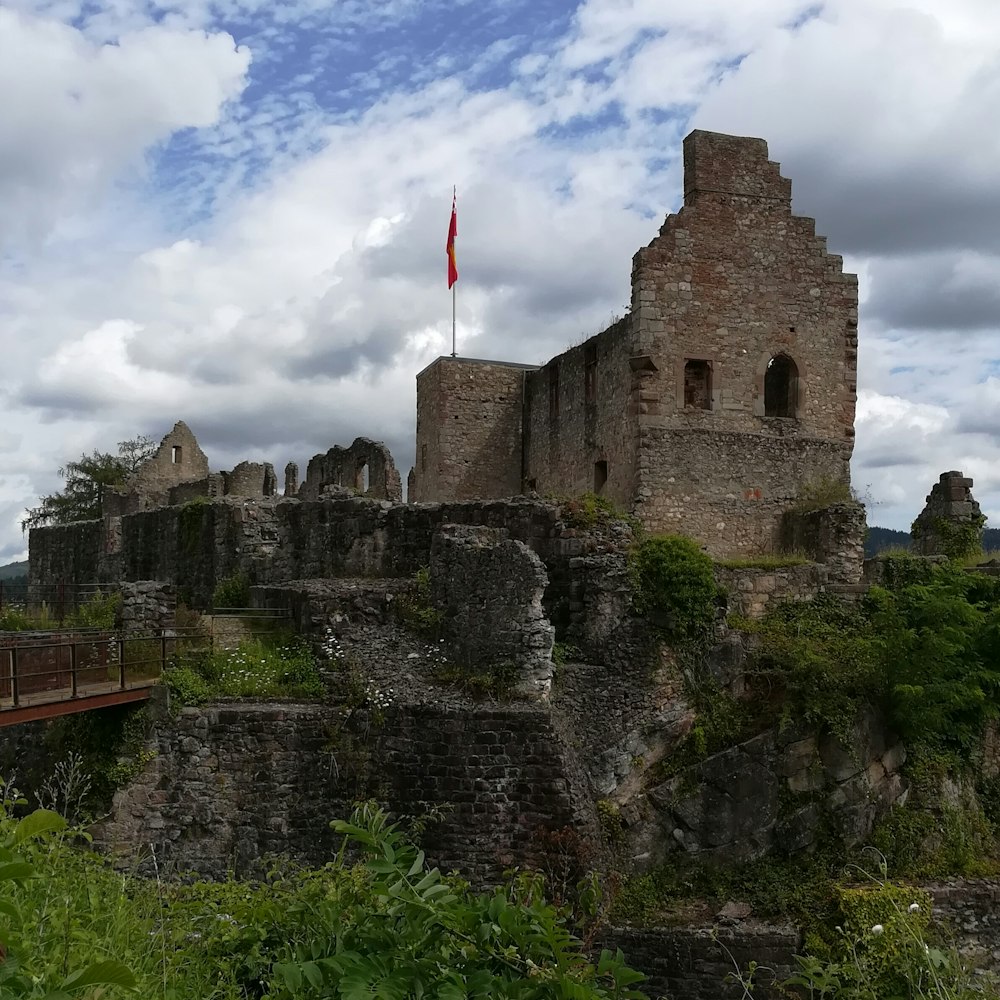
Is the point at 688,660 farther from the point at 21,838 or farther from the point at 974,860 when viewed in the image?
the point at 21,838

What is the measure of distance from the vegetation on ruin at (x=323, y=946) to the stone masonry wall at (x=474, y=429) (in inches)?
708

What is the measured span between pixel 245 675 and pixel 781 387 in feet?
40.0

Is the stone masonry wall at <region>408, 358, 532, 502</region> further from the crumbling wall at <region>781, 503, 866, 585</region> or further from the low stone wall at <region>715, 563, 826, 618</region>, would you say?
the low stone wall at <region>715, 563, 826, 618</region>

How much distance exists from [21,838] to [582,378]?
1771 cm

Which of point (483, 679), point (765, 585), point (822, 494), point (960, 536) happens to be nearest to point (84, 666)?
point (483, 679)

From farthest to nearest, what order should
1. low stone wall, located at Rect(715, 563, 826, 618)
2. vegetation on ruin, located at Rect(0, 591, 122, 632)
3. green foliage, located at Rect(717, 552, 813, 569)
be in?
vegetation on ruin, located at Rect(0, 591, 122, 632)
green foliage, located at Rect(717, 552, 813, 569)
low stone wall, located at Rect(715, 563, 826, 618)

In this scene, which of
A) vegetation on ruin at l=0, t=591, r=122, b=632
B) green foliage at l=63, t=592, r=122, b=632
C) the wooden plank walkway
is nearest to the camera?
the wooden plank walkway

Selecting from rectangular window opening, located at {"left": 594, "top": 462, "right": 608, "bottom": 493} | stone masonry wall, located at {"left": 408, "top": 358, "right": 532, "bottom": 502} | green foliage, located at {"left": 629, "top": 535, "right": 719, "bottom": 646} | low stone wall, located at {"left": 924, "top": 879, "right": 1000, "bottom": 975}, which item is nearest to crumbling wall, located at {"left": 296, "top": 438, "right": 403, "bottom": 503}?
stone masonry wall, located at {"left": 408, "top": 358, "right": 532, "bottom": 502}

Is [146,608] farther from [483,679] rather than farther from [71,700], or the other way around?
[483,679]

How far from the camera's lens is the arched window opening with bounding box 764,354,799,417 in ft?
62.6

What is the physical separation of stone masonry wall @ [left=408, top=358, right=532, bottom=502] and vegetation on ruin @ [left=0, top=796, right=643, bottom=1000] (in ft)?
59.0

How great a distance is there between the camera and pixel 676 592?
528 inches

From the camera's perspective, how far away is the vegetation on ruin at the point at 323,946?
3.59 metres

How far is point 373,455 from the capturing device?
24.2 m
